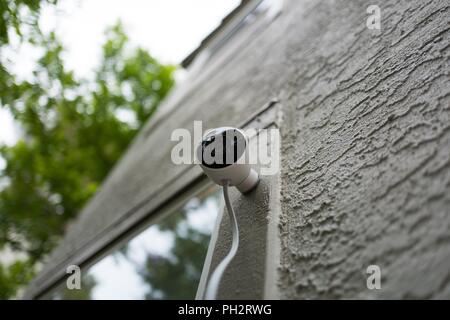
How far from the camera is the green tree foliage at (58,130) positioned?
1884 mm

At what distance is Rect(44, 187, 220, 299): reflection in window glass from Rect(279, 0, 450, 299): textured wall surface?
99 centimetres

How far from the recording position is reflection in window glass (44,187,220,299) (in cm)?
232

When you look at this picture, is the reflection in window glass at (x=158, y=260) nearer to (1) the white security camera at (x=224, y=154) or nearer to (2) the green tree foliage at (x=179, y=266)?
(2) the green tree foliage at (x=179, y=266)

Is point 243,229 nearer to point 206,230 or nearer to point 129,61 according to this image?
point 206,230

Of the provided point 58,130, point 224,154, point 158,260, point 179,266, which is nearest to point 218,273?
point 224,154

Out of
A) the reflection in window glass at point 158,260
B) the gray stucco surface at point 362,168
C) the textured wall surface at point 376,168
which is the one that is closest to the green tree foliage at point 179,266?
the reflection in window glass at point 158,260

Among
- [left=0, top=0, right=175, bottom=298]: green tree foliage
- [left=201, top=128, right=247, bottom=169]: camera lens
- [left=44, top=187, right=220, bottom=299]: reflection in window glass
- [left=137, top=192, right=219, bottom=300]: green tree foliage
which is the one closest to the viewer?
[left=201, top=128, right=247, bottom=169]: camera lens

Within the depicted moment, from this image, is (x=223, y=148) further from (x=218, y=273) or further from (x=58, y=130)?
(x=58, y=130)

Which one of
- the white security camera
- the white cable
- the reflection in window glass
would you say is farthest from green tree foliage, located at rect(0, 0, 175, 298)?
the white cable

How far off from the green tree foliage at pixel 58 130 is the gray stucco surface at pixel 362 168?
134 centimetres

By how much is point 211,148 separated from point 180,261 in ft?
7.69

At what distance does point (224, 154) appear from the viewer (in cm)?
98

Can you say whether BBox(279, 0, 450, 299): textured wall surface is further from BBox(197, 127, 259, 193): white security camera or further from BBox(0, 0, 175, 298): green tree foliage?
BBox(0, 0, 175, 298): green tree foliage

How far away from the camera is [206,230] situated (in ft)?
8.49
